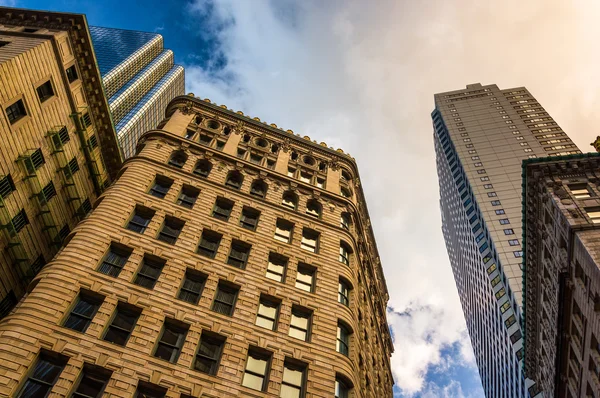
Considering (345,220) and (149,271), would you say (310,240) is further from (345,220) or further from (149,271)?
(149,271)


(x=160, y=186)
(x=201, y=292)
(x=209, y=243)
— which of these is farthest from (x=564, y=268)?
(x=160, y=186)

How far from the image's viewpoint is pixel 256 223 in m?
34.6

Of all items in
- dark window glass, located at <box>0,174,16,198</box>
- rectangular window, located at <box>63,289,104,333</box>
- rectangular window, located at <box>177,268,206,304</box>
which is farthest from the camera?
dark window glass, located at <box>0,174,16,198</box>

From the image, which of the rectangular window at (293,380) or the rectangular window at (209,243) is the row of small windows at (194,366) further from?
the rectangular window at (209,243)

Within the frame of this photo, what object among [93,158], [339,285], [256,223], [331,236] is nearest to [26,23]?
[93,158]

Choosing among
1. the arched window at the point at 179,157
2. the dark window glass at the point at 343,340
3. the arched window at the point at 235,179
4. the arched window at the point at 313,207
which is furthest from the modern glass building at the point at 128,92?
the dark window glass at the point at 343,340

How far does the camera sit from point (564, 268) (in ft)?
132

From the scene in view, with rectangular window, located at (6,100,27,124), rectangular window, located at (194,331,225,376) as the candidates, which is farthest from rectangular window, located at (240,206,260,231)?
rectangular window, located at (6,100,27,124)

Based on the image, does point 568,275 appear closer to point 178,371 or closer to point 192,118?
point 178,371

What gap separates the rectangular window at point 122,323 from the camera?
72.2 ft

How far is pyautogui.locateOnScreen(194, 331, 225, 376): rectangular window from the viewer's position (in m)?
22.5

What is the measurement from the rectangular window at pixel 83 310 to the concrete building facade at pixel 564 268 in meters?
34.6

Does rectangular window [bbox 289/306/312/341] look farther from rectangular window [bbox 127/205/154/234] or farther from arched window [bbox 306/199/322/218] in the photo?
arched window [bbox 306/199/322/218]

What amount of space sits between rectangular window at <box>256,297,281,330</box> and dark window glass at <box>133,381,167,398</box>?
23.0ft
